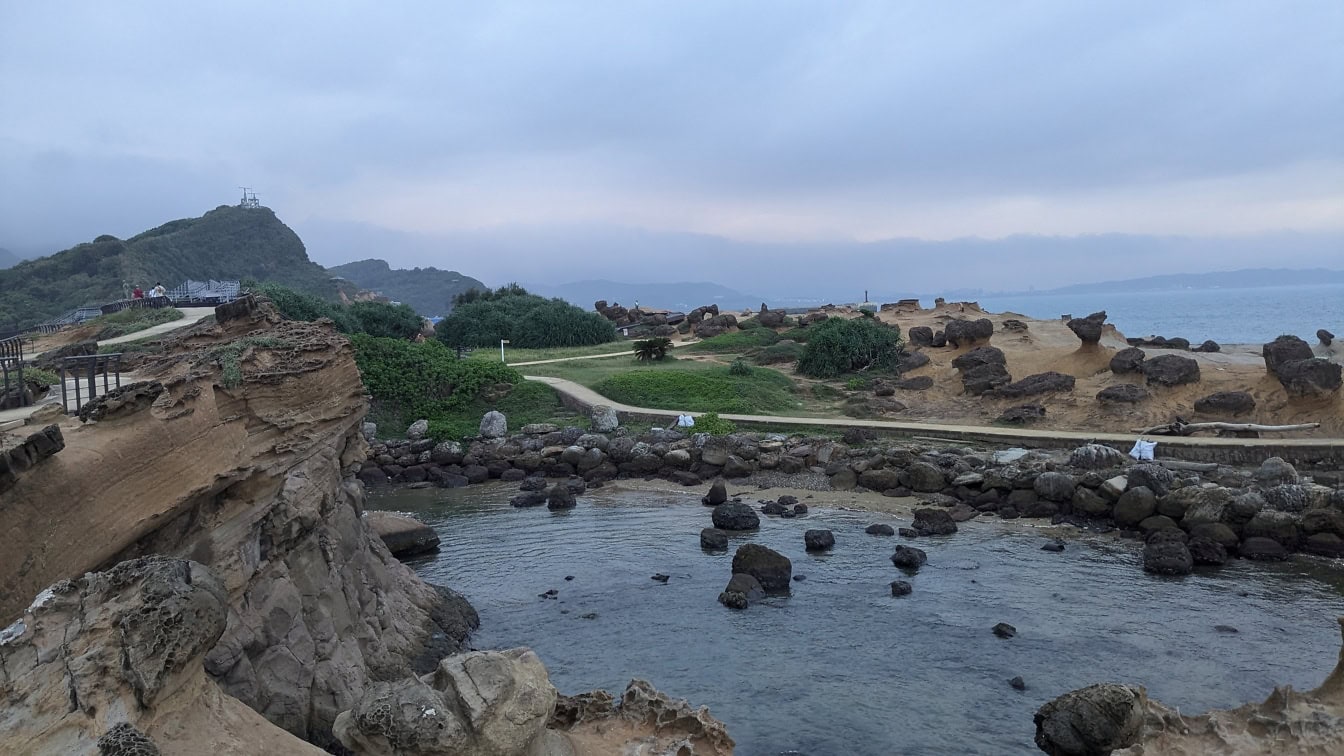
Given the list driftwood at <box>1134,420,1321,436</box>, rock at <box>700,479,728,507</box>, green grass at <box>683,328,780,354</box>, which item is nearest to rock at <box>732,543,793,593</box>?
rock at <box>700,479,728,507</box>

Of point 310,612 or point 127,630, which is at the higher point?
point 127,630

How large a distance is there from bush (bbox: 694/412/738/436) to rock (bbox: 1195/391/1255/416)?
607 inches

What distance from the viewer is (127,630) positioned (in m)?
6.61

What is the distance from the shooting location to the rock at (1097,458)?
958 inches

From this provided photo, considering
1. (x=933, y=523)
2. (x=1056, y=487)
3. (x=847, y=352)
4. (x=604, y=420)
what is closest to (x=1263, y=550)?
(x=1056, y=487)

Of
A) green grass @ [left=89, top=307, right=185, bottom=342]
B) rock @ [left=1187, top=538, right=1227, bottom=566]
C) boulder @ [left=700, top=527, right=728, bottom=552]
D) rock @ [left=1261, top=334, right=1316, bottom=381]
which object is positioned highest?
green grass @ [left=89, top=307, right=185, bottom=342]

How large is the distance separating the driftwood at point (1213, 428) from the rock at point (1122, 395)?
7.82 ft

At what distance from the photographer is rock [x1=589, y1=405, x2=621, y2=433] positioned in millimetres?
32250

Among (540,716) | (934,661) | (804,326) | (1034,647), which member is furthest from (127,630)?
(804,326)

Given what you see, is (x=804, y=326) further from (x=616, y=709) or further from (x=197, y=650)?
(x=197, y=650)

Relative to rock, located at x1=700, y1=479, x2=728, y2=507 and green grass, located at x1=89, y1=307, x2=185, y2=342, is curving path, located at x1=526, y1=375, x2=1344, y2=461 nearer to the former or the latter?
rock, located at x1=700, y1=479, x2=728, y2=507

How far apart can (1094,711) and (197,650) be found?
9.76 metres

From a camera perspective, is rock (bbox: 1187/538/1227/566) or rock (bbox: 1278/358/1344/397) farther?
rock (bbox: 1278/358/1344/397)

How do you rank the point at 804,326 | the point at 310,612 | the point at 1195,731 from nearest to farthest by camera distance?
the point at 1195,731, the point at 310,612, the point at 804,326
